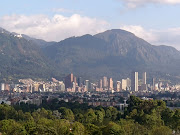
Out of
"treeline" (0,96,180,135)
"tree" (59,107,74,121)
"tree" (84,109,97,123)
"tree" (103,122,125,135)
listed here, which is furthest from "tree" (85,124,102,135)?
"tree" (59,107,74,121)

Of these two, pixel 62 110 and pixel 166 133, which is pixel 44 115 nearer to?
pixel 62 110

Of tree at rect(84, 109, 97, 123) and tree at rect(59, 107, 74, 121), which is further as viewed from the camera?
tree at rect(59, 107, 74, 121)

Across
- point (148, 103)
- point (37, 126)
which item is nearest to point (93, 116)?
point (148, 103)

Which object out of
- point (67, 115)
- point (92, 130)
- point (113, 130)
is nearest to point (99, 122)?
point (67, 115)

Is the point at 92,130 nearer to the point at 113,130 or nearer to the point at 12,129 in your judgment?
the point at 113,130

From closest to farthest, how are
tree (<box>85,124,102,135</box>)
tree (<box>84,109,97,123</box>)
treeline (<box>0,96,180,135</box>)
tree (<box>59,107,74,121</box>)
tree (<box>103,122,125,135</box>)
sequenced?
tree (<box>103,122,125,135</box>)
treeline (<box>0,96,180,135</box>)
tree (<box>85,124,102,135</box>)
tree (<box>84,109,97,123</box>)
tree (<box>59,107,74,121</box>)

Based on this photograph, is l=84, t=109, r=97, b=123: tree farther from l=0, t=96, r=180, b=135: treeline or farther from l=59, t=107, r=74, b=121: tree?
l=59, t=107, r=74, b=121: tree

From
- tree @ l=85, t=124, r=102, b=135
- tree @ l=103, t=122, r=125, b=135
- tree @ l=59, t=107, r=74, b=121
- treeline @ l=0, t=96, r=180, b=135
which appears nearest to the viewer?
tree @ l=103, t=122, r=125, b=135

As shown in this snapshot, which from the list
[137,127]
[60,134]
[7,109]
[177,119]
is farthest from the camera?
[7,109]
